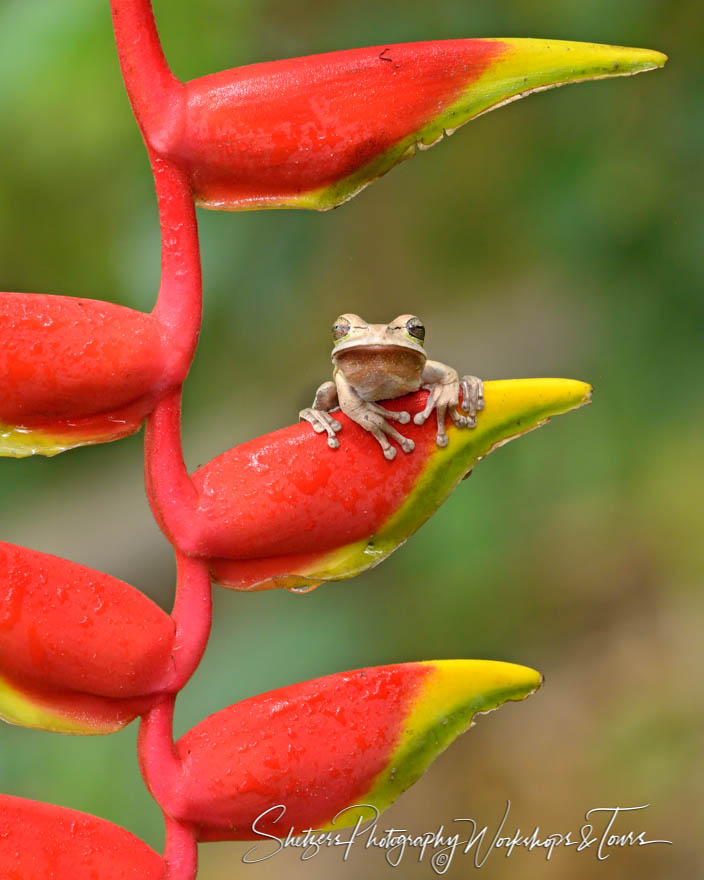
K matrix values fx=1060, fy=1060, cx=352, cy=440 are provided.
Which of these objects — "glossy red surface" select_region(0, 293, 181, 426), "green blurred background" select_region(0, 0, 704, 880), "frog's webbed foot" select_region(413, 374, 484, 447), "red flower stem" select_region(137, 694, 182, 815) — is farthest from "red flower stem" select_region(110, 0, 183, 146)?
"green blurred background" select_region(0, 0, 704, 880)

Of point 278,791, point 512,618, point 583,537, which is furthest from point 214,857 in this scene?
point 278,791

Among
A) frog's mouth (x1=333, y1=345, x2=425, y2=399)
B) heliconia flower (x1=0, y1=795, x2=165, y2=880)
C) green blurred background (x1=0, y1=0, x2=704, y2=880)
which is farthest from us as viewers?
green blurred background (x1=0, y1=0, x2=704, y2=880)

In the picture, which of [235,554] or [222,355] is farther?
[222,355]

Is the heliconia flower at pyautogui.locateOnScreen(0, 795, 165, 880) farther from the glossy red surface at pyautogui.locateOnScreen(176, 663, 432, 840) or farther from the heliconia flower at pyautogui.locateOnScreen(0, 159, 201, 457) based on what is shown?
the heliconia flower at pyautogui.locateOnScreen(0, 159, 201, 457)

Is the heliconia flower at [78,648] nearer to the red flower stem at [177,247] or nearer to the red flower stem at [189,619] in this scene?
the red flower stem at [189,619]

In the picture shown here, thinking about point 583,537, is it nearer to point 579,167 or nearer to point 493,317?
point 493,317

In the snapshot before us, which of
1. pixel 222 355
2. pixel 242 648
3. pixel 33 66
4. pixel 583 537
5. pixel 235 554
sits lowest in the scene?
pixel 242 648

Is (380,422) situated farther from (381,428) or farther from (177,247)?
(177,247)
